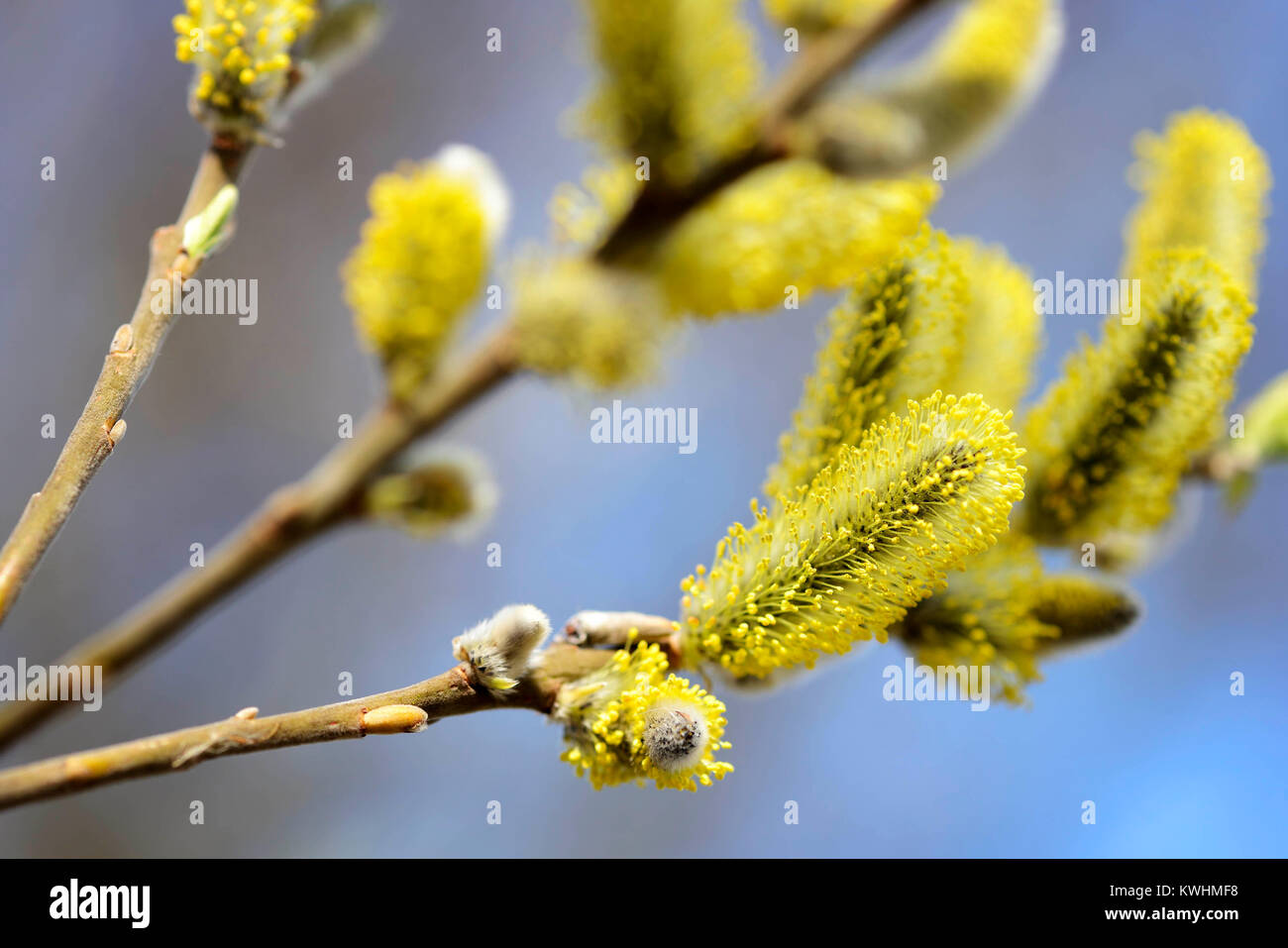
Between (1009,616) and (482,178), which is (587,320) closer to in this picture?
(482,178)

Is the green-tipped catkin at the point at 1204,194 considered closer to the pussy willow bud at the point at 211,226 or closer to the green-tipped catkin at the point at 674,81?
the green-tipped catkin at the point at 674,81

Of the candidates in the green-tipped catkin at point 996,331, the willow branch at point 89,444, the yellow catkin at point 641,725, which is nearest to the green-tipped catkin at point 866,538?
the yellow catkin at point 641,725

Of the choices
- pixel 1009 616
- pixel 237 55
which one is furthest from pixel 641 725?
pixel 237 55

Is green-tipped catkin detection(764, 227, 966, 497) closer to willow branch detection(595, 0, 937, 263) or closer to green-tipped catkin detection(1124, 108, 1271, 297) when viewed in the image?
green-tipped catkin detection(1124, 108, 1271, 297)

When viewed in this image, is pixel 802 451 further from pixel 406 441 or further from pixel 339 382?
pixel 339 382

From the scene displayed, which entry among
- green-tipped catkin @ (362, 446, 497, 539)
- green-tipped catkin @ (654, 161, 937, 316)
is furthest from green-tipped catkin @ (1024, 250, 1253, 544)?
green-tipped catkin @ (362, 446, 497, 539)

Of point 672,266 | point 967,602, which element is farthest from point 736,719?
point 967,602
